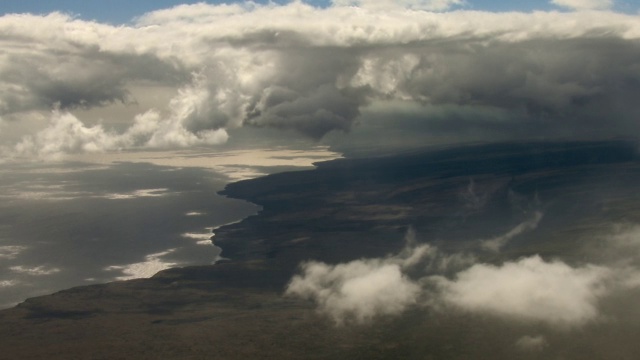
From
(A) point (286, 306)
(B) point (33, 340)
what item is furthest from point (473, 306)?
(B) point (33, 340)

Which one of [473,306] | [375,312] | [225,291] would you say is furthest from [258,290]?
[473,306]

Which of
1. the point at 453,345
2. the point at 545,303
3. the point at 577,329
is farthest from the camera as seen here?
the point at 545,303

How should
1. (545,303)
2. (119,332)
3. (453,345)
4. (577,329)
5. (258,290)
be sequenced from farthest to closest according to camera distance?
(258,290)
(545,303)
(119,332)
(577,329)
(453,345)

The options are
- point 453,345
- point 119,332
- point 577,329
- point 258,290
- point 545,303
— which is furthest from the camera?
point 258,290

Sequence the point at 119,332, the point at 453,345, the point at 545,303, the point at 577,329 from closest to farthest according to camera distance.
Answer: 1. the point at 453,345
2. the point at 577,329
3. the point at 119,332
4. the point at 545,303

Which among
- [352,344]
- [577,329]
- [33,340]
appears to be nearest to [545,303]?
[577,329]

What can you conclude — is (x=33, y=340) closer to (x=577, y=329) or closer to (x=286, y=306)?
(x=286, y=306)

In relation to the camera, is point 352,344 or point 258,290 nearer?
point 352,344

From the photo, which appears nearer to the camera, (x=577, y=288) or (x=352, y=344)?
(x=352, y=344)

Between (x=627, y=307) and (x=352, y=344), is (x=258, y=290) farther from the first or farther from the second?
(x=627, y=307)
